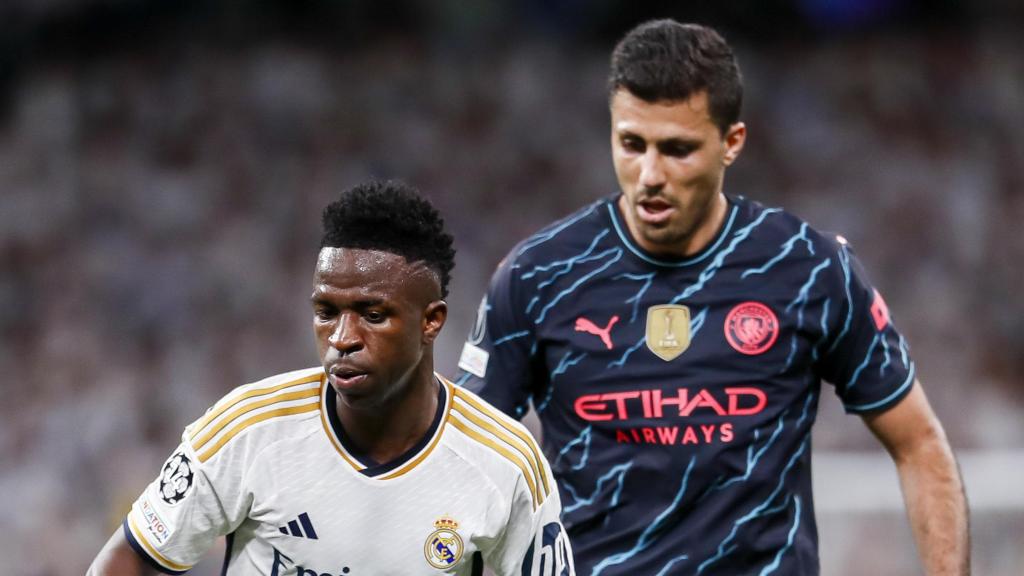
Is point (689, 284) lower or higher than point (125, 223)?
lower

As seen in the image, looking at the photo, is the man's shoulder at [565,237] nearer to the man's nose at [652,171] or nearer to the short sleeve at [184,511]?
the man's nose at [652,171]

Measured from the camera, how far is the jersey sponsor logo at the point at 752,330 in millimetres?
3684

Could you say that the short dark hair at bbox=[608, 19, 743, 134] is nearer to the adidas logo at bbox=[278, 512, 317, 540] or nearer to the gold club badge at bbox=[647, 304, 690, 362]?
the gold club badge at bbox=[647, 304, 690, 362]

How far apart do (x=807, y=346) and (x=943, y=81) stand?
8.33m

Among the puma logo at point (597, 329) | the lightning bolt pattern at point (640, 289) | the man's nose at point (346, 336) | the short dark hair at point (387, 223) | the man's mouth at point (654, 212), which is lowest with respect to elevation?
the man's nose at point (346, 336)

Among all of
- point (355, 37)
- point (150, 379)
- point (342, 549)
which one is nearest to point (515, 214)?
point (355, 37)

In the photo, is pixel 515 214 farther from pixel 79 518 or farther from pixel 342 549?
pixel 342 549

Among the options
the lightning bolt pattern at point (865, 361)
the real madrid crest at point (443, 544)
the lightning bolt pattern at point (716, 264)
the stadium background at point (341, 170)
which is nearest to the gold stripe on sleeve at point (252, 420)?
the real madrid crest at point (443, 544)

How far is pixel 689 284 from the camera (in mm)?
3738

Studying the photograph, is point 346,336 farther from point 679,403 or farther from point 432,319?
point 679,403

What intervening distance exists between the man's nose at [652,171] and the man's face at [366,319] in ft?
2.40

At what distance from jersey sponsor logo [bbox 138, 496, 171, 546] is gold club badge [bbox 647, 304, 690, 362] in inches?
49.5

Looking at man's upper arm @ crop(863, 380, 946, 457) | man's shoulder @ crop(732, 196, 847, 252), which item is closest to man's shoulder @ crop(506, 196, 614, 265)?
man's shoulder @ crop(732, 196, 847, 252)

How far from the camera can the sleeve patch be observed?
12.3 feet
